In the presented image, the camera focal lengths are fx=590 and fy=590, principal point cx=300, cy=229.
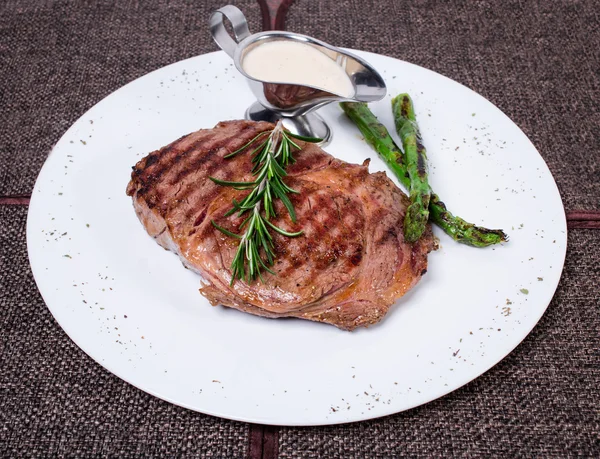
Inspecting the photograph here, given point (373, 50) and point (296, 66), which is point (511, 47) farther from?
point (296, 66)

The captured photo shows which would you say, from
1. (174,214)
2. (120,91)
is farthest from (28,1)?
(174,214)

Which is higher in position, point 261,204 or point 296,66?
point 296,66

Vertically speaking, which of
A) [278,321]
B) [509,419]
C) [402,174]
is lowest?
[509,419]

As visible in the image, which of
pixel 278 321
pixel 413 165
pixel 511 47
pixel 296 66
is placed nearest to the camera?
pixel 278 321

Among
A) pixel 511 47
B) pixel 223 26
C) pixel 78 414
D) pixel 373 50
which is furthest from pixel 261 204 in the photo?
pixel 511 47

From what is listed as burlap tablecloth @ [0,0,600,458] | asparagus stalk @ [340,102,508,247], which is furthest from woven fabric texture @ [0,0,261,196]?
asparagus stalk @ [340,102,508,247]

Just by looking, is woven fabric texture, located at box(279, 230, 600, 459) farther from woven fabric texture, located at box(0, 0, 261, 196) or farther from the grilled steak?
woven fabric texture, located at box(0, 0, 261, 196)
